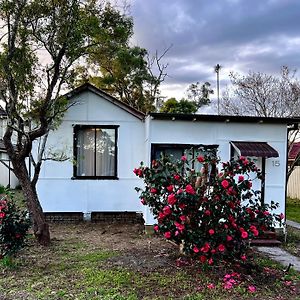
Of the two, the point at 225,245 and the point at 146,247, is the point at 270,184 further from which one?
the point at 225,245

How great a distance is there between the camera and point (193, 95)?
2753 centimetres

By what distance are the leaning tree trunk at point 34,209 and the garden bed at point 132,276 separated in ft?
0.82

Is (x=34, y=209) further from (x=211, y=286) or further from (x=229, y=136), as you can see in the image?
(x=229, y=136)

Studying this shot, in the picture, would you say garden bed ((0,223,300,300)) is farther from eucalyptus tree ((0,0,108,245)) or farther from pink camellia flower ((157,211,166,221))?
eucalyptus tree ((0,0,108,245))

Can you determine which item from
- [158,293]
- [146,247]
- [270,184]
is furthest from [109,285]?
[270,184]

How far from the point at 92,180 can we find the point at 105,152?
0.94 metres

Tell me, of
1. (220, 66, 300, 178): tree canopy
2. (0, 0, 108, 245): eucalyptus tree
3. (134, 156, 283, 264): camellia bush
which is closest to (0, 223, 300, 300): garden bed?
(134, 156, 283, 264): camellia bush

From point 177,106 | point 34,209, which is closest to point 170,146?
point 34,209

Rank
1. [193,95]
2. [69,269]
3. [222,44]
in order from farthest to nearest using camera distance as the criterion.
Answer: [193,95] → [222,44] → [69,269]

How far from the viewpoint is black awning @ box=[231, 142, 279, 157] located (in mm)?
9055

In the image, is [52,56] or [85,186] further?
[85,186]

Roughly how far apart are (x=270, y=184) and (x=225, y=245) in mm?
4595

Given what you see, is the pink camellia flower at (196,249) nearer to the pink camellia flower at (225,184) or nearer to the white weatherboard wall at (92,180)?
the pink camellia flower at (225,184)

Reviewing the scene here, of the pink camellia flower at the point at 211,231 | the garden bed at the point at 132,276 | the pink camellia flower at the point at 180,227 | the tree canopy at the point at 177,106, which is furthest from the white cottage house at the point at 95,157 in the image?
the tree canopy at the point at 177,106
